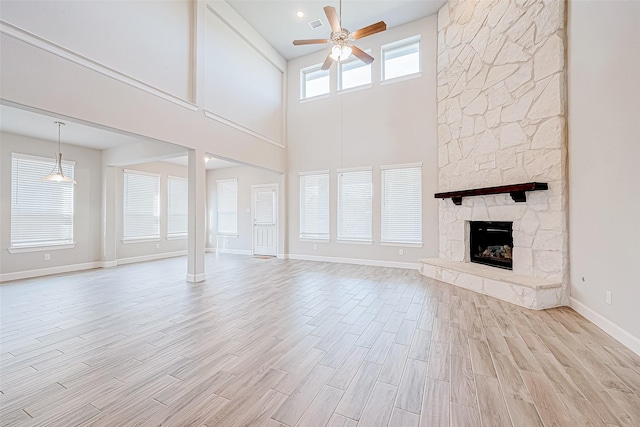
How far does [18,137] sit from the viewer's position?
17.9 ft

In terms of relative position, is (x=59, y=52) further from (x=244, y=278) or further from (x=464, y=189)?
(x=464, y=189)

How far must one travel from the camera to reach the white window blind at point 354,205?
21.7ft

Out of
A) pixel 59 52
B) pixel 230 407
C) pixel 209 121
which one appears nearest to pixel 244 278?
pixel 209 121

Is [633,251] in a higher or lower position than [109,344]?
higher

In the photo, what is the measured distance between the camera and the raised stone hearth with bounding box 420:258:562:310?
3.49 meters

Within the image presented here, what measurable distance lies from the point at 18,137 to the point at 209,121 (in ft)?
13.4

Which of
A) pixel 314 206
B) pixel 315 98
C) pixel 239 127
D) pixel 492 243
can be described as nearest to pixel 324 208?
pixel 314 206

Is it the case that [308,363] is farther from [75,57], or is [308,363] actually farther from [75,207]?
[75,207]

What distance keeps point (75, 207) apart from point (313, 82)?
6.85m

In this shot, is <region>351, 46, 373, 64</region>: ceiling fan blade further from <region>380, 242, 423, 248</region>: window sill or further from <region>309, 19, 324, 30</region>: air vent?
<region>380, 242, 423, 248</region>: window sill

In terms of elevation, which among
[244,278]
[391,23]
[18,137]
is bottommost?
[244,278]

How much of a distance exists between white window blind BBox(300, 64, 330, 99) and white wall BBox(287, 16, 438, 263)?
0.15 meters

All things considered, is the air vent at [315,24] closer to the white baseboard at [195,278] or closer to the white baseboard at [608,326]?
the white baseboard at [195,278]

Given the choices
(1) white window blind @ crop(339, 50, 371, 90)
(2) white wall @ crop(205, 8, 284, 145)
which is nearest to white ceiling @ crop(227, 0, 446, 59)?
(2) white wall @ crop(205, 8, 284, 145)
